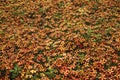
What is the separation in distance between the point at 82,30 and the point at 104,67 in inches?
73.3

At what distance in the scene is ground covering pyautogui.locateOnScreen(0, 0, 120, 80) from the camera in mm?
5785

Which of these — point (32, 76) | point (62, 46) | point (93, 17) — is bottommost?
point (32, 76)

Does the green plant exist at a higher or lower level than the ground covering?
lower

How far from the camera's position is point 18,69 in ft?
19.3

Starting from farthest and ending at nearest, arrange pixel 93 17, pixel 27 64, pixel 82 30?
pixel 93 17
pixel 82 30
pixel 27 64

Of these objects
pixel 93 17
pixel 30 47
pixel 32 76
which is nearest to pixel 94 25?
pixel 93 17

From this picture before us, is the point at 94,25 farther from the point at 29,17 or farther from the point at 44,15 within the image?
the point at 29,17

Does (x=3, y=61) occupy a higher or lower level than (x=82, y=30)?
lower

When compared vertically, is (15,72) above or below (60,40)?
below

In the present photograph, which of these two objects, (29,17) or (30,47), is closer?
(30,47)

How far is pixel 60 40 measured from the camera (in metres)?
6.86

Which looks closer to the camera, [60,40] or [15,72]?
[15,72]

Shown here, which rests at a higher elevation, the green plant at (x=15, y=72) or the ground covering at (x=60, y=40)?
the ground covering at (x=60, y=40)

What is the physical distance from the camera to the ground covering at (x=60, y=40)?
228 inches
